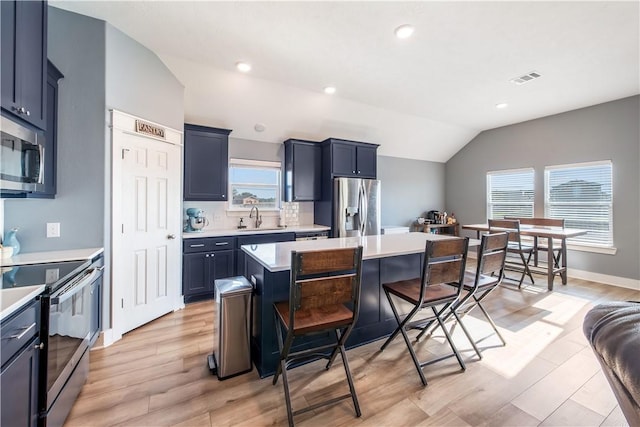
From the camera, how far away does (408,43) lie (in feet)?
8.99

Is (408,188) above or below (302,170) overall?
below

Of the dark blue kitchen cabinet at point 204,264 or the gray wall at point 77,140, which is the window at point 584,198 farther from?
the gray wall at point 77,140

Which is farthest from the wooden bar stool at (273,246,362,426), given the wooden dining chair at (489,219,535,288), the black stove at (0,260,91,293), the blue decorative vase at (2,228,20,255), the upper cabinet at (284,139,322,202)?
the wooden dining chair at (489,219,535,288)

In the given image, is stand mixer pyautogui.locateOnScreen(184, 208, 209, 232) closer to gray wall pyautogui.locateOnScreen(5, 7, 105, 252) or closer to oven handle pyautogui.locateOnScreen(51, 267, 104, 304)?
gray wall pyautogui.locateOnScreen(5, 7, 105, 252)

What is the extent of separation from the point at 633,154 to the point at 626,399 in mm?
5122

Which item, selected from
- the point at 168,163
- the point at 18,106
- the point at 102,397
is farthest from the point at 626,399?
the point at 168,163

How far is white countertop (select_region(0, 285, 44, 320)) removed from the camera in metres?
1.11

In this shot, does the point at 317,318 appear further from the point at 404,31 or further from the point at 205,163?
the point at 205,163

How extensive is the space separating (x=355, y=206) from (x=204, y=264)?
253 centimetres

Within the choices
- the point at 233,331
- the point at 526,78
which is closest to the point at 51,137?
the point at 233,331

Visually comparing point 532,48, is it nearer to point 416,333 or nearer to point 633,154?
point 633,154

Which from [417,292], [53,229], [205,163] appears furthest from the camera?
[205,163]

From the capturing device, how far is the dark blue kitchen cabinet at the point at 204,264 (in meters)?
3.47

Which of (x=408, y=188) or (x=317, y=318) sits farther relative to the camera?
(x=408, y=188)
